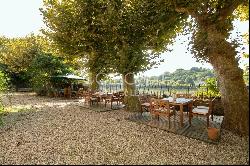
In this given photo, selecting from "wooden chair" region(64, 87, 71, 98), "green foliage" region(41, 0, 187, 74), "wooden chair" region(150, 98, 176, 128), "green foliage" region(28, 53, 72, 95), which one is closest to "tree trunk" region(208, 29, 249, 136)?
"wooden chair" region(150, 98, 176, 128)

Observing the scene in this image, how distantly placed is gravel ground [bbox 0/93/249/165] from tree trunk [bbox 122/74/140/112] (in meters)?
3.29

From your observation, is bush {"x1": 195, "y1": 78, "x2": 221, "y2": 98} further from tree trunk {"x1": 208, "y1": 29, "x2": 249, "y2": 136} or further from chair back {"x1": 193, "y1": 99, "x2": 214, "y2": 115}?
tree trunk {"x1": 208, "y1": 29, "x2": 249, "y2": 136}

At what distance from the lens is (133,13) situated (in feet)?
40.0

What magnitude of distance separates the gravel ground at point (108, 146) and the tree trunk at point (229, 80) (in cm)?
56

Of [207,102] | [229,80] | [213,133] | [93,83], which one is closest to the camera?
[213,133]

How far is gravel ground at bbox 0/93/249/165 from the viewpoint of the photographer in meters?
5.91

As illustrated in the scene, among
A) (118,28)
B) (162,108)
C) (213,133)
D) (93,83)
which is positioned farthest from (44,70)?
(213,133)

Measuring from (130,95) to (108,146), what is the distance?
6.80 meters

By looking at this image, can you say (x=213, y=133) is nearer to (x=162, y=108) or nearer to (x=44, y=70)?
(x=162, y=108)

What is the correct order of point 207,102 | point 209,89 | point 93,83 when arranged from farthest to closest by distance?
point 93,83 → point 209,89 → point 207,102

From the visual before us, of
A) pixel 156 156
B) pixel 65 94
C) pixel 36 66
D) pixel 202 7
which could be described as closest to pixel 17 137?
pixel 156 156

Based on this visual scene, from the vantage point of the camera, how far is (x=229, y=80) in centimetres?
816

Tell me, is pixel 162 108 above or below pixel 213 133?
above

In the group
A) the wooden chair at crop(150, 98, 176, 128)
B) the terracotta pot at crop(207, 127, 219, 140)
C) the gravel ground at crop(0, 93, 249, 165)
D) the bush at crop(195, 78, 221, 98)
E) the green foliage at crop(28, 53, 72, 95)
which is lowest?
the gravel ground at crop(0, 93, 249, 165)
